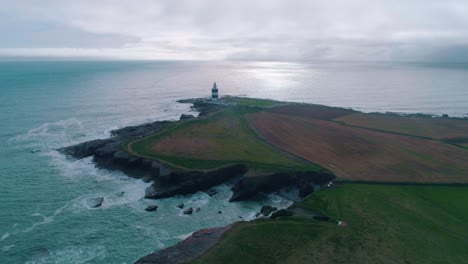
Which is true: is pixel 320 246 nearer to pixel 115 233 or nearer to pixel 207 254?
pixel 207 254

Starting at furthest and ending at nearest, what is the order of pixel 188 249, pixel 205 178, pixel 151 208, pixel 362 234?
1. pixel 205 178
2. pixel 151 208
3. pixel 362 234
4. pixel 188 249

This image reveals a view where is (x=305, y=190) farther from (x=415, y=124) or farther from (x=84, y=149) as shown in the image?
(x=415, y=124)

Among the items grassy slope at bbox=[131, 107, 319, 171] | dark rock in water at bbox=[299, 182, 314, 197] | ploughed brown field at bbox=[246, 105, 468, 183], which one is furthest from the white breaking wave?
ploughed brown field at bbox=[246, 105, 468, 183]

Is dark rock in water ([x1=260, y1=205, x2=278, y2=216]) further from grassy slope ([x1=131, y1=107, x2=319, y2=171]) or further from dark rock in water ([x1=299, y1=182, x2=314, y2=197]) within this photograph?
grassy slope ([x1=131, y1=107, x2=319, y2=171])

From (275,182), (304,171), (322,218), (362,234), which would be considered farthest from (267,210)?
(362,234)

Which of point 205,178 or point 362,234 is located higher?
point 205,178

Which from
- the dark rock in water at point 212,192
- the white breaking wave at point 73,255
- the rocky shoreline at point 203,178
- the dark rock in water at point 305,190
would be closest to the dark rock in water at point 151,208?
the rocky shoreline at point 203,178

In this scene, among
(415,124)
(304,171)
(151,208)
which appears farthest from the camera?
(415,124)

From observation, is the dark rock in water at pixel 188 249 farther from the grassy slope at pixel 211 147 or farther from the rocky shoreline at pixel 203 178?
the grassy slope at pixel 211 147
